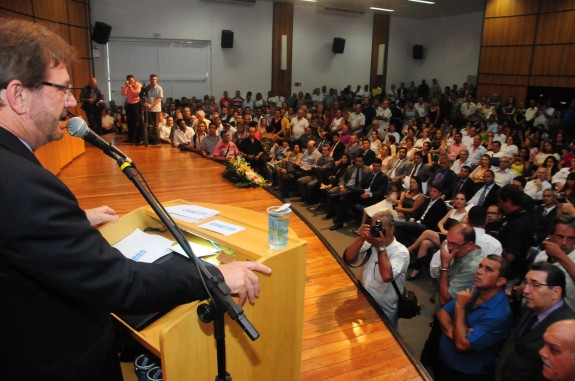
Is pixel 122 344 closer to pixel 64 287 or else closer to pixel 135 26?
pixel 64 287

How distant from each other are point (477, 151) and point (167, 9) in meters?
10.2

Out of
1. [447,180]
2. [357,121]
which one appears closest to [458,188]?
[447,180]

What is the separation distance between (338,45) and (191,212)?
15117 mm

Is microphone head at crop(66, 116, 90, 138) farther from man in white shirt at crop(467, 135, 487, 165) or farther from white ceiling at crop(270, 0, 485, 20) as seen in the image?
white ceiling at crop(270, 0, 485, 20)

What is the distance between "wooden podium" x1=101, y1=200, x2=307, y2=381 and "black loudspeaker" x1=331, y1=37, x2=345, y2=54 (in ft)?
49.8

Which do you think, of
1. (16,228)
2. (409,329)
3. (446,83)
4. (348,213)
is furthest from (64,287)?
(446,83)

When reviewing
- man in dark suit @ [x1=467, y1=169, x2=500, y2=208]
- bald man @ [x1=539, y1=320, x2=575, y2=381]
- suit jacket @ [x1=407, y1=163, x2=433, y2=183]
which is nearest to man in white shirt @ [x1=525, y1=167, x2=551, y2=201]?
man in dark suit @ [x1=467, y1=169, x2=500, y2=208]

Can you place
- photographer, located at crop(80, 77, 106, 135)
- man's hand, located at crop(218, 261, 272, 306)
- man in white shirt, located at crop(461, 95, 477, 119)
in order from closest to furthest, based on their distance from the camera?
man's hand, located at crop(218, 261, 272, 306)
photographer, located at crop(80, 77, 106, 135)
man in white shirt, located at crop(461, 95, 477, 119)

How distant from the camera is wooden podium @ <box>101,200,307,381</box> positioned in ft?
3.95

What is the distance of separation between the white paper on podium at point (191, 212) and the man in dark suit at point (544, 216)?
4.06 m

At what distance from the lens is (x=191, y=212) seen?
2.04 metres

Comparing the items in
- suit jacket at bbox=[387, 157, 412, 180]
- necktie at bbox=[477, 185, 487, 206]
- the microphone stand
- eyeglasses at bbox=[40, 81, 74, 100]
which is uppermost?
eyeglasses at bbox=[40, 81, 74, 100]

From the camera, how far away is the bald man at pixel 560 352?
1916 millimetres

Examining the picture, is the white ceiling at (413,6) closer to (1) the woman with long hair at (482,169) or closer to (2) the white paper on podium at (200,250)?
(1) the woman with long hair at (482,169)
